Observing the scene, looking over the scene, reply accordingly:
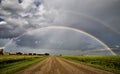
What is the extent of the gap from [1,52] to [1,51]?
38.4 inches

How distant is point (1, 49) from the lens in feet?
393

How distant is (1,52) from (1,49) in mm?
2850

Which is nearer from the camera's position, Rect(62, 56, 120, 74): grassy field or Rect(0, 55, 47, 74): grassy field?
Rect(0, 55, 47, 74): grassy field

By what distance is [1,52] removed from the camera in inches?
4638

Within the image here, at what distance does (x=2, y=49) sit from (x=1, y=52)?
2690mm

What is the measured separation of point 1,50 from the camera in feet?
391

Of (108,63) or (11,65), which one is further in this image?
(108,63)

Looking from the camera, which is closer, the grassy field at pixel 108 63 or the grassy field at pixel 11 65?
the grassy field at pixel 11 65

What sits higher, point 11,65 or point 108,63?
point 11,65

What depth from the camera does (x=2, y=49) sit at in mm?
119625

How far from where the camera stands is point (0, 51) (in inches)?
4658

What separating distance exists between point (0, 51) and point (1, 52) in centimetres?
121

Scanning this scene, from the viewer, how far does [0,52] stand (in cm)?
11719

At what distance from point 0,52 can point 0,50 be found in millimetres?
2628
